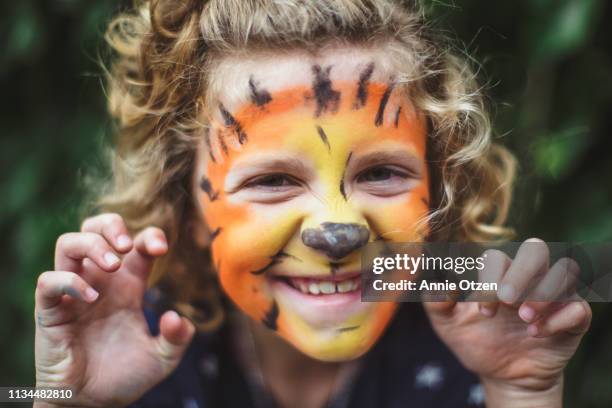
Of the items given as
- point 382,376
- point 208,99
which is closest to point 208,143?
point 208,99

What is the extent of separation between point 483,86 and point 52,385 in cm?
80

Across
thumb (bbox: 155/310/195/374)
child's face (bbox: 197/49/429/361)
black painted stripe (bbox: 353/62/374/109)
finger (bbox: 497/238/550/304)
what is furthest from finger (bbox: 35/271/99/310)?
finger (bbox: 497/238/550/304)

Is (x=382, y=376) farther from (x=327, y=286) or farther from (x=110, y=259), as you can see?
(x=110, y=259)

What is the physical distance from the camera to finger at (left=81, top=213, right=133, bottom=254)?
0.96m

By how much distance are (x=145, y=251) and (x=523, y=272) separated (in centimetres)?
53

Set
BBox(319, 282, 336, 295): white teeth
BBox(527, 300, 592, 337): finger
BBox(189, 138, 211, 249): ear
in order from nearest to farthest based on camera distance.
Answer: BBox(527, 300, 592, 337): finger
BBox(319, 282, 336, 295): white teeth
BBox(189, 138, 211, 249): ear

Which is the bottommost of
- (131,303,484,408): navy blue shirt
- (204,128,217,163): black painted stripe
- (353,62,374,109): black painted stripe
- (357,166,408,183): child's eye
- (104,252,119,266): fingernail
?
(131,303,484,408): navy blue shirt

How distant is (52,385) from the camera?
970mm

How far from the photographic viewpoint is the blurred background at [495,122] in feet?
4.50

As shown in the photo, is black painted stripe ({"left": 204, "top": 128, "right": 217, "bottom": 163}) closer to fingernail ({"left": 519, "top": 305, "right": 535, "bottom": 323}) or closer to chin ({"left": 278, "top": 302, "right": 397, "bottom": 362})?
chin ({"left": 278, "top": 302, "right": 397, "bottom": 362})

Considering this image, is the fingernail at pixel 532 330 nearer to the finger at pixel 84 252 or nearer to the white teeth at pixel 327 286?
the white teeth at pixel 327 286

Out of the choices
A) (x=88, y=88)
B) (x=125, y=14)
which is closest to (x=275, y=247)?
(x=125, y=14)

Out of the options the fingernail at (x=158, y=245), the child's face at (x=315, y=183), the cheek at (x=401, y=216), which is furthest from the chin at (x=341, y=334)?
the fingernail at (x=158, y=245)

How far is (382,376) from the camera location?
1.24 m
